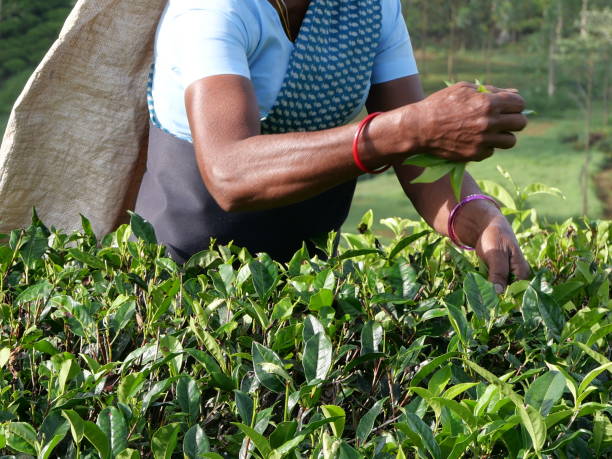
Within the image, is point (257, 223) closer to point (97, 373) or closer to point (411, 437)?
point (97, 373)

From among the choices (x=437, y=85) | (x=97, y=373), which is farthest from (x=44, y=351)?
(x=437, y=85)

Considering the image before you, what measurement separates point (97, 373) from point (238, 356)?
0.64 feet

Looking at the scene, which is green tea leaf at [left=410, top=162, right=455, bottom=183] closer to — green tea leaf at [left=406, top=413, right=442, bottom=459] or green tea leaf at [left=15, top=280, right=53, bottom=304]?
green tea leaf at [left=406, top=413, right=442, bottom=459]

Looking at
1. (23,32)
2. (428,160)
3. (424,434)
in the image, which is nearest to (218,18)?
(428,160)

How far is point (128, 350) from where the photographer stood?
4.36 ft

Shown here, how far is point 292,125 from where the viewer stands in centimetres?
194

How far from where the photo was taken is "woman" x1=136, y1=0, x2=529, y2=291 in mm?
1334

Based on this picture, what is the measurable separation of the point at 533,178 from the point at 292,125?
8731 mm

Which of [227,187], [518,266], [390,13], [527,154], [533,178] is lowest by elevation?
[527,154]

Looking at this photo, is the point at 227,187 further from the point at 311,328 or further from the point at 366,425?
the point at 366,425

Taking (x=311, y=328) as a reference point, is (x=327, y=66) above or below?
above

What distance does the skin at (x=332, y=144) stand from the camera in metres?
1.30

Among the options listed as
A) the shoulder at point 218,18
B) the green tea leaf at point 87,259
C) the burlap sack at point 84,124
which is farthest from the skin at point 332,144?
the burlap sack at point 84,124

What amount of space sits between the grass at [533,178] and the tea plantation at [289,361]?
7.09 metres
